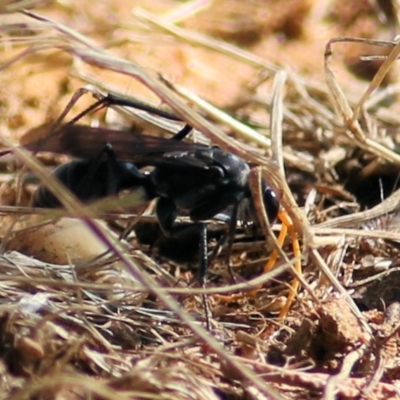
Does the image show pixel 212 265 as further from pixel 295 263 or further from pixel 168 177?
pixel 295 263

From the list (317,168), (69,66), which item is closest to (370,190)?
(317,168)

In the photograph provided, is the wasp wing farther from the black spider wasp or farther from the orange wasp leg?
the orange wasp leg

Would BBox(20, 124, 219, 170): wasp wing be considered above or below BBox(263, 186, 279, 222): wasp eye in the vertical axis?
above

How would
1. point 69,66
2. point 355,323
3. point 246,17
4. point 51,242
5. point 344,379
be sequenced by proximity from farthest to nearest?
point 246,17 → point 69,66 → point 51,242 → point 355,323 → point 344,379

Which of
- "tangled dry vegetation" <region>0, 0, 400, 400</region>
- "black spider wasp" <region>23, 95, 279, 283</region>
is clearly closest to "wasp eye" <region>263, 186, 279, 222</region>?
"black spider wasp" <region>23, 95, 279, 283</region>

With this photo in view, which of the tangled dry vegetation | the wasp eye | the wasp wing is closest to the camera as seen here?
the tangled dry vegetation

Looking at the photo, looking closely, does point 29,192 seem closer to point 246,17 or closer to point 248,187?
point 248,187
